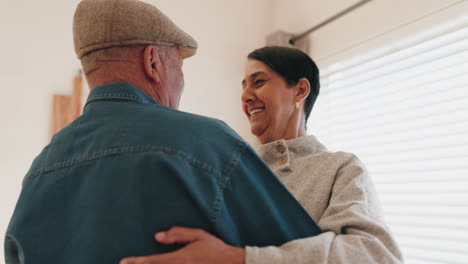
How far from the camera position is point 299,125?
1.52 metres

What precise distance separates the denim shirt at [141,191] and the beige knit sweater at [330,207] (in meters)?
0.04

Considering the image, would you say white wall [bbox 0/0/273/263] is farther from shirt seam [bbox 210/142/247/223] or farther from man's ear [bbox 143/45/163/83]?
shirt seam [bbox 210/142/247/223]

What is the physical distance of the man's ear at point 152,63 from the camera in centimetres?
88

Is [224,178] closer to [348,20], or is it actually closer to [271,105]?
[271,105]

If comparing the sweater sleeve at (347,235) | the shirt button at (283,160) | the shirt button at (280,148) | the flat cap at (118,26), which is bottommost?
the sweater sleeve at (347,235)

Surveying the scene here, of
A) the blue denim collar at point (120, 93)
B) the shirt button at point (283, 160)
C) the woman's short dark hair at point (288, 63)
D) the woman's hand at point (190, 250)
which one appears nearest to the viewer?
the woman's hand at point (190, 250)

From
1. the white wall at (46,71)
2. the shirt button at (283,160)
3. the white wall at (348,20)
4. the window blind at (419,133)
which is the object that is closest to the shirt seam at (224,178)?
the shirt button at (283,160)

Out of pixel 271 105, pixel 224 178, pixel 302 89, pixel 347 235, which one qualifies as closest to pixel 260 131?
pixel 271 105

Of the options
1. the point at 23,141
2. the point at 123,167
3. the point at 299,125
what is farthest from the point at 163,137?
the point at 23,141

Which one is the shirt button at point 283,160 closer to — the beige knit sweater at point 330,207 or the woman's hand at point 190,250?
the beige knit sweater at point 330,207

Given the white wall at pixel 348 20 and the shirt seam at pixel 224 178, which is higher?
the white wall at pixel 348 20

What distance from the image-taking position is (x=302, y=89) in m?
1.52

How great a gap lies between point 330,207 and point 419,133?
1074mm

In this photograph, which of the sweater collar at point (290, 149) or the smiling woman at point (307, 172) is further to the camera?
the sweater collar at point (290, 149)
